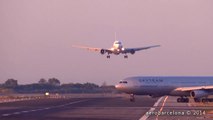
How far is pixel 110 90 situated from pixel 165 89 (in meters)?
106

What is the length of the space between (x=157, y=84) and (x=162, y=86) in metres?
0.83

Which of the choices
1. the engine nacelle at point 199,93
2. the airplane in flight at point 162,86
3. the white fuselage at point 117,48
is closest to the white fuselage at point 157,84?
the airplane in flight at point 162,86

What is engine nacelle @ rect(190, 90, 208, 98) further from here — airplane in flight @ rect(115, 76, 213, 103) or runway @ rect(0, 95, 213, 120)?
runway @ rect(0, 95, 213, 120)

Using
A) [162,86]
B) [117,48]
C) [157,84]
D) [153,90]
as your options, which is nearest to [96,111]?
[117,48]

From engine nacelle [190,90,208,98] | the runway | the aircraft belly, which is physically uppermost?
the aircraft belly

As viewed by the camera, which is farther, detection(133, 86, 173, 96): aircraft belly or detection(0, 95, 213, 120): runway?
detection(133, 86, 173, 96): aircraft belly

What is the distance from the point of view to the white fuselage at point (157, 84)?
74.1 metres

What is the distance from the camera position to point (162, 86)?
75062 mm

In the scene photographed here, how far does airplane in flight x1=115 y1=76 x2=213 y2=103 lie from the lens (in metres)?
73.9

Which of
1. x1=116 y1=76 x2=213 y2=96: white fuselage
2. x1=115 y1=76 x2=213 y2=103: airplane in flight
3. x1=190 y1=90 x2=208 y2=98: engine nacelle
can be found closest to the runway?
x1=190 y1=90 x2=208 y2=98: engine nacelle

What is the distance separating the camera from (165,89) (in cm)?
7538

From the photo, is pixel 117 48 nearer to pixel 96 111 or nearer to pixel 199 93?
pixel 199 93

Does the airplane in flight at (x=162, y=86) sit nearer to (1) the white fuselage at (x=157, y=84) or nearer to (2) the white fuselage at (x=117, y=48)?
(1) the white fuselage at (x=157, y=84)

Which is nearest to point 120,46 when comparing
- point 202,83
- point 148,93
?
point 148,93
